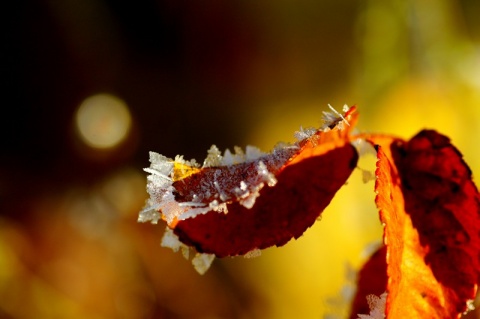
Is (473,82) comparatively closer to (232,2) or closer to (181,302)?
(232,2)

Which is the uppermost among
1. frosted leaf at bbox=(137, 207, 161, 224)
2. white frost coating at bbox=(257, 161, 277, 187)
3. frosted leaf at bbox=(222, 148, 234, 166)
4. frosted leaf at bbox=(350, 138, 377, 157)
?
frosted leaf at bbox=(350, 138, 377, 157)

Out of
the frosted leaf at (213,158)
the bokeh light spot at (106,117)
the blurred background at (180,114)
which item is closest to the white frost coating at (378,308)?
the frosted leaf at (213,158)

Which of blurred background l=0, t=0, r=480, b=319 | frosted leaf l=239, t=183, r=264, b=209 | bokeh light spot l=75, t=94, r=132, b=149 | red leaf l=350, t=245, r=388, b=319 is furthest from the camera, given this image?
bokeh light spot l=75, t=94, r=132, b=149

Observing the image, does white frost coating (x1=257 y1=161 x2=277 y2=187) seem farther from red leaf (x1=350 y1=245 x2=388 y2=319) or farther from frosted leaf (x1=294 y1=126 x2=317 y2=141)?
red leaf (x1=350 y1=245 x2=388 y2=319)

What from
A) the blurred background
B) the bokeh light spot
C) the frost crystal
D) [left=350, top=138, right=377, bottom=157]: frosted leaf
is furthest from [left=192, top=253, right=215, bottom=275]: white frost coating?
the bokeh light spot

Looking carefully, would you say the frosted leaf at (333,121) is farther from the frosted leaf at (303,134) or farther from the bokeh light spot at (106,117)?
the bokeh light spot at (106,117)

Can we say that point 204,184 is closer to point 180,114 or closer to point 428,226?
point 428,226

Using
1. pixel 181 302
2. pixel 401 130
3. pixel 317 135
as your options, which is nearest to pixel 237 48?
Result: pixel 401 130
